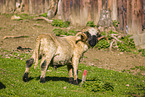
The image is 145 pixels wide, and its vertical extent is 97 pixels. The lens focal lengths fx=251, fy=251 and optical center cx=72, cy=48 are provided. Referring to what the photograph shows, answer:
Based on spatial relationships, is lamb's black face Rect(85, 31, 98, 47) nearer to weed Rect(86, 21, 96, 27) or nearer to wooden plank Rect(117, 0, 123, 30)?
weed Rect(86, 21, 96, 27)

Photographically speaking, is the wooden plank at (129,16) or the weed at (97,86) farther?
the wooden plank at (129,16)

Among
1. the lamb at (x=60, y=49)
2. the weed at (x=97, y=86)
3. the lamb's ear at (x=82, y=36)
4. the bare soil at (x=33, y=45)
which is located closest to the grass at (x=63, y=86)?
the weed at (x=97, y=86)

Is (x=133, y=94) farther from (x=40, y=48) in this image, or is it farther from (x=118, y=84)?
(x=40, y=48)

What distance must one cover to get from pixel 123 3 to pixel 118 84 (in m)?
9.93

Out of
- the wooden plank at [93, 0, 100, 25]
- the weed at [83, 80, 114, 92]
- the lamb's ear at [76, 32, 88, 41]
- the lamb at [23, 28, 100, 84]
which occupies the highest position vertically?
the wooden plank at [93, 0, 100, 25]

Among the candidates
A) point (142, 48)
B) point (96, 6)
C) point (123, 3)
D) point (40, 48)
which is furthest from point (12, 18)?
point (40, 48)

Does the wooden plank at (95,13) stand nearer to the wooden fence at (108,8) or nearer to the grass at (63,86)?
the wooden fence at (108,8)

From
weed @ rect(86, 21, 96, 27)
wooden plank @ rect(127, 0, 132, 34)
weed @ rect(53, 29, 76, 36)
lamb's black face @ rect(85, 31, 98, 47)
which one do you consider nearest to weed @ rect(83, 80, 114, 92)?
lamb's black face @ rect(85, 31, 98, 47)

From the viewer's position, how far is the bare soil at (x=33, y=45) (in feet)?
47.8

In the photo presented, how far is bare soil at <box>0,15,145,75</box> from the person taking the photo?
14.6m

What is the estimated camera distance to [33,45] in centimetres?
1619

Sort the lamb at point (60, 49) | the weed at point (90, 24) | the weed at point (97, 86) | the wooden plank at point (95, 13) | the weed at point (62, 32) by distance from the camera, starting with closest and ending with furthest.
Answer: the lamb at point (60, 49) → the weed at point (97, 86) → the weed at point (62, 32) → the weed at point (90, 24) → the wooden plank at point (95, 13)

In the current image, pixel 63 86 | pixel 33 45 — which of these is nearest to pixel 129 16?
pixel 33 45

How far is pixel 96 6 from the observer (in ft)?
63.3
